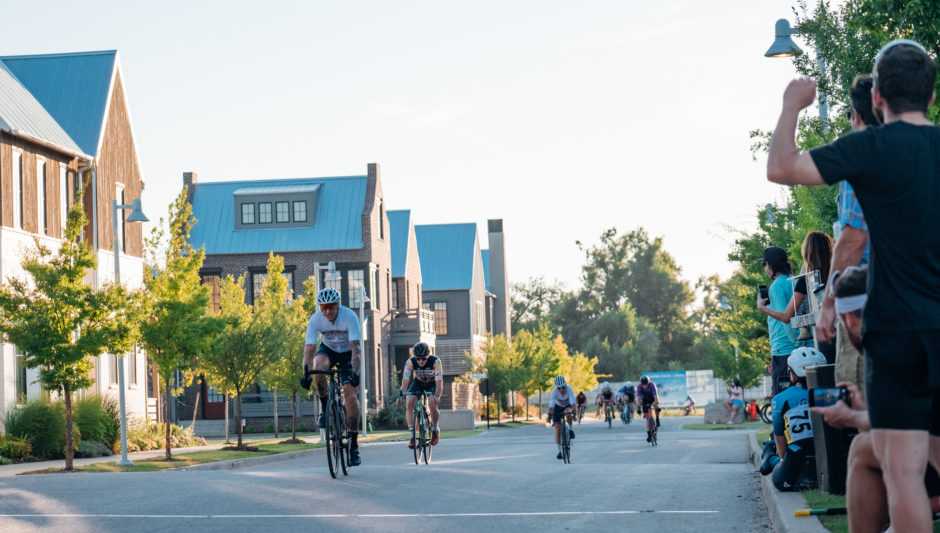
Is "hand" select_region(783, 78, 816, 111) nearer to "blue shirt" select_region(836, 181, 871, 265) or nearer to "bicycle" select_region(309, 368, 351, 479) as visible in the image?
"blue shirt" select_region(836, 181, 871, 265)

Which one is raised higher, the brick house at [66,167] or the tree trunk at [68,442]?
the brick house at [66,167]

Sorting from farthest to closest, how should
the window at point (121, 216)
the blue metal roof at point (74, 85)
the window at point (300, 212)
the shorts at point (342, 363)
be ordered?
the window at point (300, 212) < the window at point (121, 216) < the blue metal roof at point (74, 85) < the shorts at point (342, 363)

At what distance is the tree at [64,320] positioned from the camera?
79.0 feet

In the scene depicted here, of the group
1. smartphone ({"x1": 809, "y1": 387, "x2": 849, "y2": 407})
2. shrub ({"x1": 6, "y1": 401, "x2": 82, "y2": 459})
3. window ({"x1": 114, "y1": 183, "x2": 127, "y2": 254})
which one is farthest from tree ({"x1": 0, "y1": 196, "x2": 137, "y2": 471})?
smartphone ({"x1": 809, "y1": 387, "x2": 849, "y2": 407})

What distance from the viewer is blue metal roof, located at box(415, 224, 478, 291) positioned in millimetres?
75688

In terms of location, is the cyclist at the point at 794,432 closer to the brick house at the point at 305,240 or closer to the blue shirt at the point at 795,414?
the blue shirt at the point at 795,414

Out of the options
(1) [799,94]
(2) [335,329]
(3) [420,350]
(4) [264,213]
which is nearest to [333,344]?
(2) [335,329]

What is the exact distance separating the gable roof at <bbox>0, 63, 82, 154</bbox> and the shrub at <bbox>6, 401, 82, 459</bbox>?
21.7ft

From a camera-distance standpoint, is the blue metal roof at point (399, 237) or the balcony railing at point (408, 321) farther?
the blue metal roof at point (399, 237)

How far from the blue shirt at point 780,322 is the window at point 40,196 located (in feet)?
78.6

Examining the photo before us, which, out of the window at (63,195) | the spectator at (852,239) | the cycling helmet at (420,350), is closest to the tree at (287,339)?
the window at (63,195)

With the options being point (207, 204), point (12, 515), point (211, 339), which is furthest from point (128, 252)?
point (12, 515)

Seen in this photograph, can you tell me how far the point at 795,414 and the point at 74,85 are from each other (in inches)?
1238

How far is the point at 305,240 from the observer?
61.7 m
